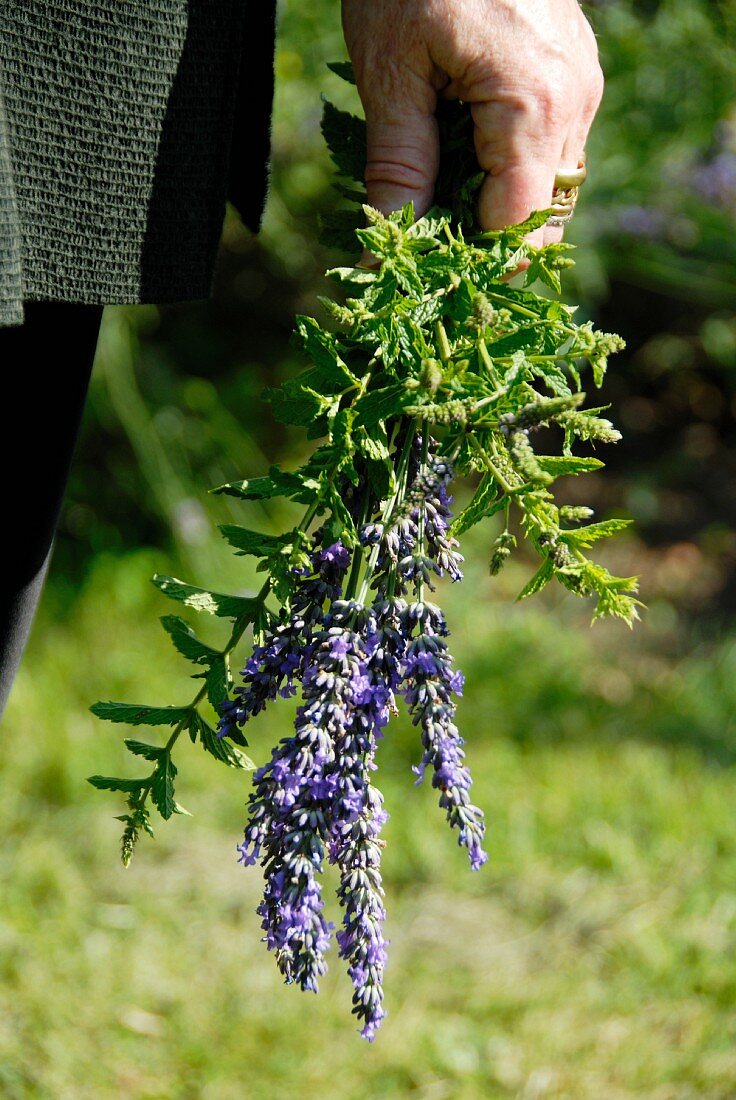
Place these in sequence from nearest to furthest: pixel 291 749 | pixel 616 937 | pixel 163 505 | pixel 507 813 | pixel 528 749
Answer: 1. pixel 291 749
2. pixel 616 937
3. pixel 507 813
4. pixel 528 749
5. pixel 163 505

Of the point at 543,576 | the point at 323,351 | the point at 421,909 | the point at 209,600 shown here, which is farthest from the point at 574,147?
the point at 421,909

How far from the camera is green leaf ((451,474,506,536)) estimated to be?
0.95 m

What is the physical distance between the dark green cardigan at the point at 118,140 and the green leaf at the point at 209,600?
0.93 feet

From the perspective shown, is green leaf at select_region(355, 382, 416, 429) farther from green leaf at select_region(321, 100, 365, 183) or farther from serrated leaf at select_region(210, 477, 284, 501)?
green leaf at select_region(321, 100, 365, 183)

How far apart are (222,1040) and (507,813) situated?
885 millimetres

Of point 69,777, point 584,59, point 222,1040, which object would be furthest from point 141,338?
point 584,59

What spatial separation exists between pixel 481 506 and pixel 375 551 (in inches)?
4.4

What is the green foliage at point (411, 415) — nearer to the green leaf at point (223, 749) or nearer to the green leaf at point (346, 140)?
the green leaf at point (223, 749)

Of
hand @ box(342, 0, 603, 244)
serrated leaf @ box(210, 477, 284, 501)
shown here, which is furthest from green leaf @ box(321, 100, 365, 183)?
serrated leaf @ box(210, 477, 284, 501)

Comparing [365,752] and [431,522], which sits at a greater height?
[431,522]

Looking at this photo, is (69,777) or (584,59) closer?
(584,59)

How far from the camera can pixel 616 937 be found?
2.32 meters

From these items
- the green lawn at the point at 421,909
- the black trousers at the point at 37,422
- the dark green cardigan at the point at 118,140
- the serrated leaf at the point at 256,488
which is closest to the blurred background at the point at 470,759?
the green lawn at the point at 421,909

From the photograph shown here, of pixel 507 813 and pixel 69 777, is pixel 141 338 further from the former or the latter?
pixel 507 813
